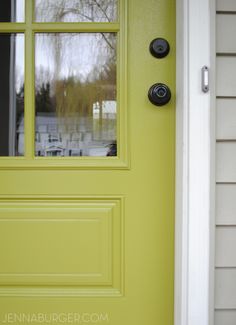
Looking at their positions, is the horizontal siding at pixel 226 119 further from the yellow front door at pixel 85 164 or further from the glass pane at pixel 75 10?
the glass pane at pixel 75 10

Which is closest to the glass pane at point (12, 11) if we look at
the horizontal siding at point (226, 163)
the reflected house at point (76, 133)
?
the reflected house at point (76, 133)

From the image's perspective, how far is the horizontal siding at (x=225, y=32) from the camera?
127cm

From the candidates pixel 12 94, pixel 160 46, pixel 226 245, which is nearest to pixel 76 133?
pixel 12 94

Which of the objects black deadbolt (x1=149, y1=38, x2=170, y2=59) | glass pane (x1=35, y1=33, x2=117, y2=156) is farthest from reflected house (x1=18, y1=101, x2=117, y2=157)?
black deadbolt (x1=149, y1=38, x2=170, y2=59)

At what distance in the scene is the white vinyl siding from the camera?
4.17 feet

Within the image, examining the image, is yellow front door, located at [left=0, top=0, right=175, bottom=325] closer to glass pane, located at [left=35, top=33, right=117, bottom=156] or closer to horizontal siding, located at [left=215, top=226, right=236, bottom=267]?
glass pane, located at [left=35, top=33, right=117, bottom=156]

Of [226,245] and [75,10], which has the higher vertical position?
[75,10]

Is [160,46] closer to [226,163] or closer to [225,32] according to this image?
[225,32]

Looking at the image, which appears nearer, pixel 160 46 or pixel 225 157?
pixel 225 157

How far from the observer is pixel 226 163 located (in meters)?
1.28

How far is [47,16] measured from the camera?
4.64ft

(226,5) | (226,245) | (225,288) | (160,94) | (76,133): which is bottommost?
(225,288)

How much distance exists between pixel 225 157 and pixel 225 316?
1.96ft

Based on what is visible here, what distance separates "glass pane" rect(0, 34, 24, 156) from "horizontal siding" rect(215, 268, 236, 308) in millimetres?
914
